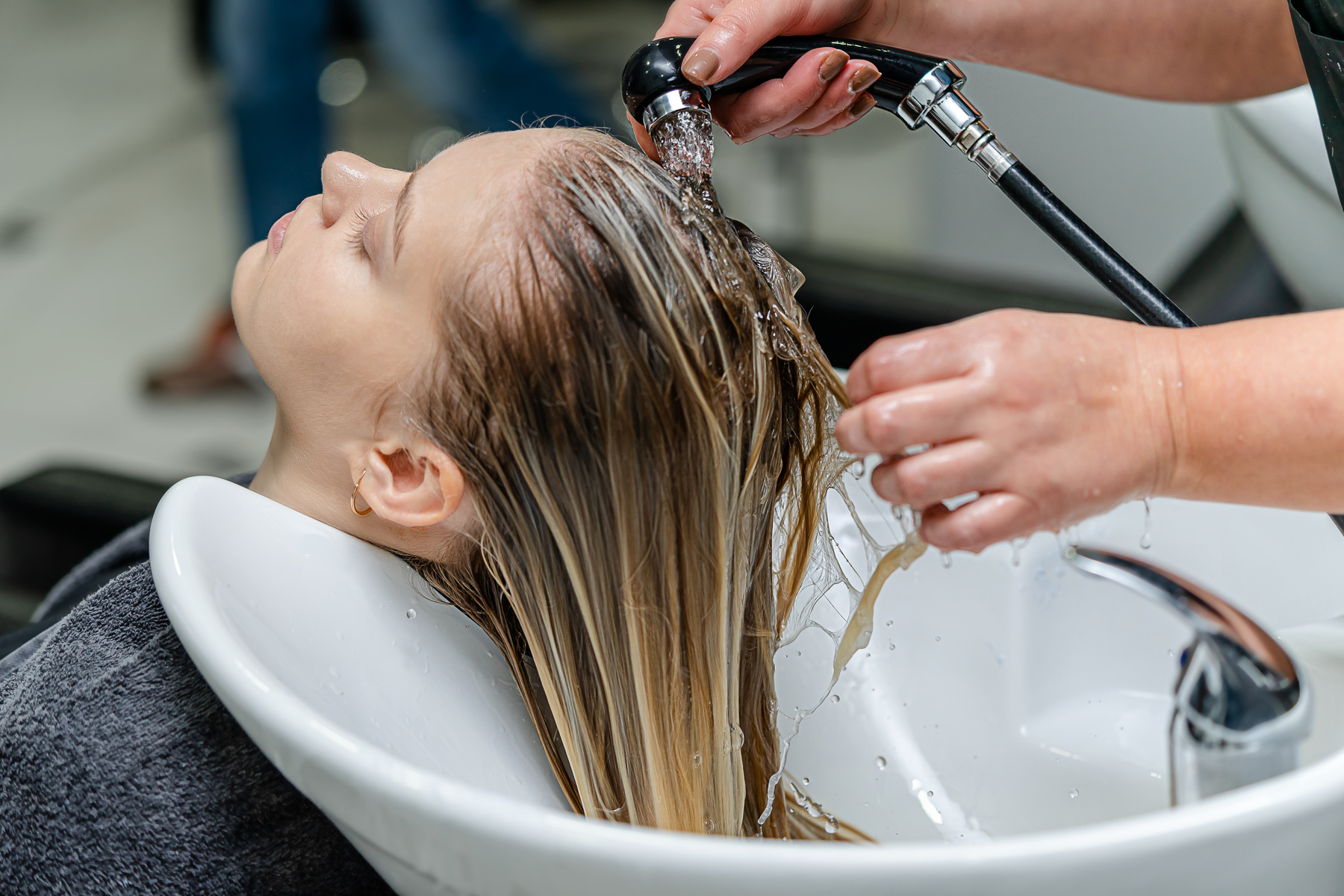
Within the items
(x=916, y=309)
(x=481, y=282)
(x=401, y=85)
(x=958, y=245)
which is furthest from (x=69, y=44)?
(x=481, y=282)

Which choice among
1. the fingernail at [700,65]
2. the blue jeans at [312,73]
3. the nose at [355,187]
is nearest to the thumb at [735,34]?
the fingernail at [700,65]

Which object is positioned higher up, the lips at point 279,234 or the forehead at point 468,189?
the forehead at point 468,189

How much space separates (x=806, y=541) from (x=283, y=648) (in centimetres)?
33

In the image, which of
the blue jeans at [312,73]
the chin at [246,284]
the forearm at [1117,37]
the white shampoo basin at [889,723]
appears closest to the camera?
the white shampoo basin at [889,723]

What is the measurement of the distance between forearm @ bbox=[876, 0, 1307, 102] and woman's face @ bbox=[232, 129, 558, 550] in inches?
15.6

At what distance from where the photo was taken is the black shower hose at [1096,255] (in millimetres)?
705

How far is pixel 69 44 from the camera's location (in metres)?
3.88

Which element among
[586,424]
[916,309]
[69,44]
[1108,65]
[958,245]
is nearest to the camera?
[586,424]

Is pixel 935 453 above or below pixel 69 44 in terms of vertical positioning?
above

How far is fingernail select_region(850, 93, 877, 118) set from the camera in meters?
0.79

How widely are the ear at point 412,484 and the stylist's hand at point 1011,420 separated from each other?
0.86ft

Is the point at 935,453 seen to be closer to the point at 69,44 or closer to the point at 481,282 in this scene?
the point at 481,282

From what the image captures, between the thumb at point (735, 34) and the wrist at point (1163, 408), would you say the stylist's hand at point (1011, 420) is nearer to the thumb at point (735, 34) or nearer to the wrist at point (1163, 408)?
the wrist at point (1163, 408)

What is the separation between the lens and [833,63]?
76cm
